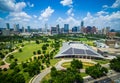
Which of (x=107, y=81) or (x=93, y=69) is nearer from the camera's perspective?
(x=107, y=81)

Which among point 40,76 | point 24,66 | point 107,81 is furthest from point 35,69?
point 107,81

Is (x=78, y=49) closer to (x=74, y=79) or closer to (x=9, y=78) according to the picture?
(x=74, y=79)

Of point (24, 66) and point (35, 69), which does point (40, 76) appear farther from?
point (24, 66)

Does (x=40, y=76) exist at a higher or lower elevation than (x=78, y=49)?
lower

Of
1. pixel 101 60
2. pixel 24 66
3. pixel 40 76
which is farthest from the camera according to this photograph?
pixel 101 60

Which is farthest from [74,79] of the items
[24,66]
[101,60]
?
[101,60]

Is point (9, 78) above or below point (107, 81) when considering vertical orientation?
above

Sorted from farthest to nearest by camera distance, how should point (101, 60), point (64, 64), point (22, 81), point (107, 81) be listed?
point (101, 60) → point (64, 64) → point (107, 81) → point (22, 81)

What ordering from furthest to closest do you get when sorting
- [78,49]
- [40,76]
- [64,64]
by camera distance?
[78,49] → [64,64] → [40,76]

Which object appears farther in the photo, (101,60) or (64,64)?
Result: (101,60)
